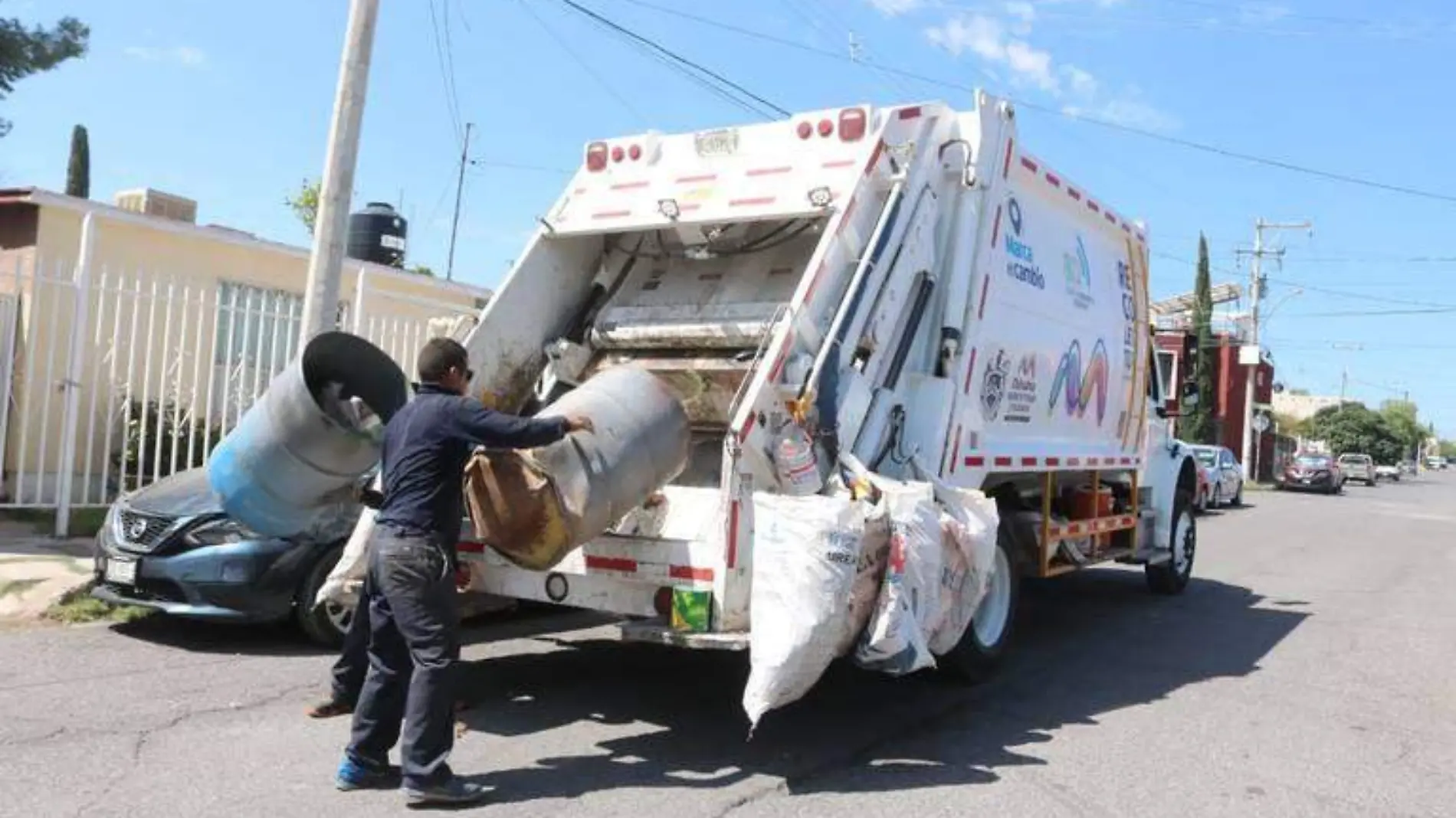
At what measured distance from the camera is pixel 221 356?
12.5 meters

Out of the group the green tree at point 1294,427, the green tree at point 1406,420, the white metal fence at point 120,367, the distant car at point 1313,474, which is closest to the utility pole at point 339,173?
the white metal fence at point 120,367

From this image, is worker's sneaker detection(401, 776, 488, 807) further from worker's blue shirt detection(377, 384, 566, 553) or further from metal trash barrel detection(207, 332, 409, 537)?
metal trash barrel detection(207, 332, 409, 537)

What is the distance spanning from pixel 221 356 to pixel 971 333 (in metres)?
8.88

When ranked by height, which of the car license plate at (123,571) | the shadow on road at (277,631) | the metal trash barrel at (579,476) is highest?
the metal trash barrel at (579,476)

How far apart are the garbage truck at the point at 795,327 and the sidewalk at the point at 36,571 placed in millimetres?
3543

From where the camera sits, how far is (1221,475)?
86.4ft

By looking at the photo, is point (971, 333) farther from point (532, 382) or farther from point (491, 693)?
point (491, 693)

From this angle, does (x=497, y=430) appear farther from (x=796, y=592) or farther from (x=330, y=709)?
(x=330, y=709)

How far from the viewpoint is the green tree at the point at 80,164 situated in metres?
27.8

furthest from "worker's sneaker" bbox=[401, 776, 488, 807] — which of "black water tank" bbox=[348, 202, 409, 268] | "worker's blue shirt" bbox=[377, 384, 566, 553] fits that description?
"black water tank" bbox=[348, 202, 409, 268]

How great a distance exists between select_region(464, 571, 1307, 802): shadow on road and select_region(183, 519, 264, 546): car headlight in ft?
5.05

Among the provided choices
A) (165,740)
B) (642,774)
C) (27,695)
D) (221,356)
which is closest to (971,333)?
(642,774)

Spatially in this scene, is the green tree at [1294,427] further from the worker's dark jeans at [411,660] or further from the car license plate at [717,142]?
the worker's dark jeans at [411,660]

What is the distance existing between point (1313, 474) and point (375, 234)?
34.1m
